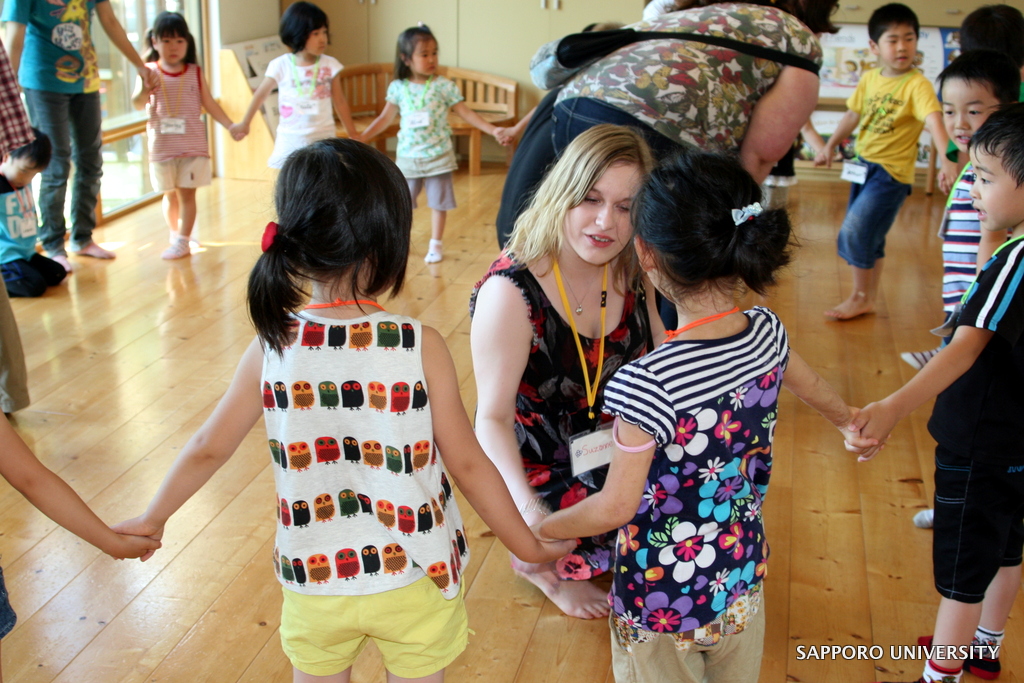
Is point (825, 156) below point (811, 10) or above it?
below

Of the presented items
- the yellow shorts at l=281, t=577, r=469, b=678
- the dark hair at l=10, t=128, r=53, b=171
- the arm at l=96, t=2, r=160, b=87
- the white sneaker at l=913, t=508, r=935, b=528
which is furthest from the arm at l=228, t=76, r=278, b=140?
the yellow shorts at l=281, t=577, r=469, b=678

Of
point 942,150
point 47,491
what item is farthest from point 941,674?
point 942,150

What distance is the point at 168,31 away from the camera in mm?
4430

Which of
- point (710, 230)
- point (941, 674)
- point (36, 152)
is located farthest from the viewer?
point (36, 152)

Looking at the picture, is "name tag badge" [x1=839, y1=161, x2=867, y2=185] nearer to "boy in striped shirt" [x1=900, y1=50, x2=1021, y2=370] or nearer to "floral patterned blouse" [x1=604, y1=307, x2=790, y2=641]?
"boy in striped shirt" [x1=900, y1=50, x2=1021, y2=370]

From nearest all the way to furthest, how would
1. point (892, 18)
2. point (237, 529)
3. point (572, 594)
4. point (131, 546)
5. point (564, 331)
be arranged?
point (131, 546) < point (564, 331) < point (572, 594) < point (237, 529) < point (892, 18)

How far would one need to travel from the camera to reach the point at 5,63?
9.32 ft

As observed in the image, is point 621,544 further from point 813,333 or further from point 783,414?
point 813,333

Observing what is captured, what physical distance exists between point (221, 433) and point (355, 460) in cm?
19

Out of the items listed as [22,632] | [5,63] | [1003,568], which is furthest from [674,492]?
[5,63]

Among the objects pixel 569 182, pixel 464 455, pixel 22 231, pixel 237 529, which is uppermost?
pixel 569 182

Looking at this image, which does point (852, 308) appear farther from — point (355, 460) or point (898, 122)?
point (355, 460)

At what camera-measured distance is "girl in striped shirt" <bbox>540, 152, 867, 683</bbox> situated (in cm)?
120

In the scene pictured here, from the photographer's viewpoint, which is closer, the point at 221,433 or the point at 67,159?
the point at 221,433
